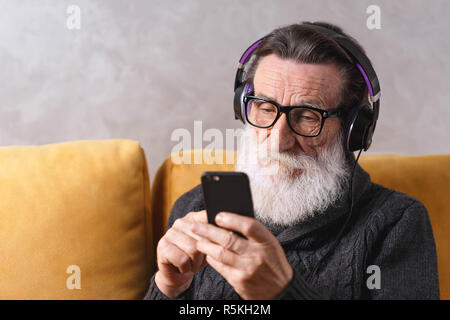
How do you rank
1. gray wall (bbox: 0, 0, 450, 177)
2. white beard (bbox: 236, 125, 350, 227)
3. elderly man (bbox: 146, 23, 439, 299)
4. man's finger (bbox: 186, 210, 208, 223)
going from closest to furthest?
1. man's finger (bbox: 186, 210, 208, 223)
2. elderly man (bbox: 146, 23, 439, 299)
3. white beard (bbox: 236, 125, 350, 227)
4. gray wall (bbox: 0, 0, 450, 177)

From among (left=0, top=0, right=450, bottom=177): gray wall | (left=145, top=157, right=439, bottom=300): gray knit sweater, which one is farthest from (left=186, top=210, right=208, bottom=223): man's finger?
(left=0, top=0, right=450, bottom=177): gray wall

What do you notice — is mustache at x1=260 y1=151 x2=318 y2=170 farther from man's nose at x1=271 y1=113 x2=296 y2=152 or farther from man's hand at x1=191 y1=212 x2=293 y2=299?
Result: man's hand at x1=191 y1=212 x2=293 y2=299

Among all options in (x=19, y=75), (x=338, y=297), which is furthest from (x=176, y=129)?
(x=338, y=297)

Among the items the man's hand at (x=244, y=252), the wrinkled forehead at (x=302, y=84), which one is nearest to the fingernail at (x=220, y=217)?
the man's hand at (x=244, y=252)

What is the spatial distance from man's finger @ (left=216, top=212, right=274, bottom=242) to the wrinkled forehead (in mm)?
429

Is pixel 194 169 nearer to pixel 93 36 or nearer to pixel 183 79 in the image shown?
pixel 183 79

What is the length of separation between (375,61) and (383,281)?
0.98 metres

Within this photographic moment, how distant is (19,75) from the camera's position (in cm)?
158

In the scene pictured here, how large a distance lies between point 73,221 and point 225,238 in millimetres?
686

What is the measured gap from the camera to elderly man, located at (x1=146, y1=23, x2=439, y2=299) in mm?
981

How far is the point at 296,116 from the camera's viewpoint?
1.07 m

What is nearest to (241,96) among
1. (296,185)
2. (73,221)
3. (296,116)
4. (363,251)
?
(296,116)

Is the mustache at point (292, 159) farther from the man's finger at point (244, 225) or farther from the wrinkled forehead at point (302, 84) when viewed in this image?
the man's finger at point (244, 225)

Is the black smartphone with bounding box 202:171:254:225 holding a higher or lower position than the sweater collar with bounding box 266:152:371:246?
higher
